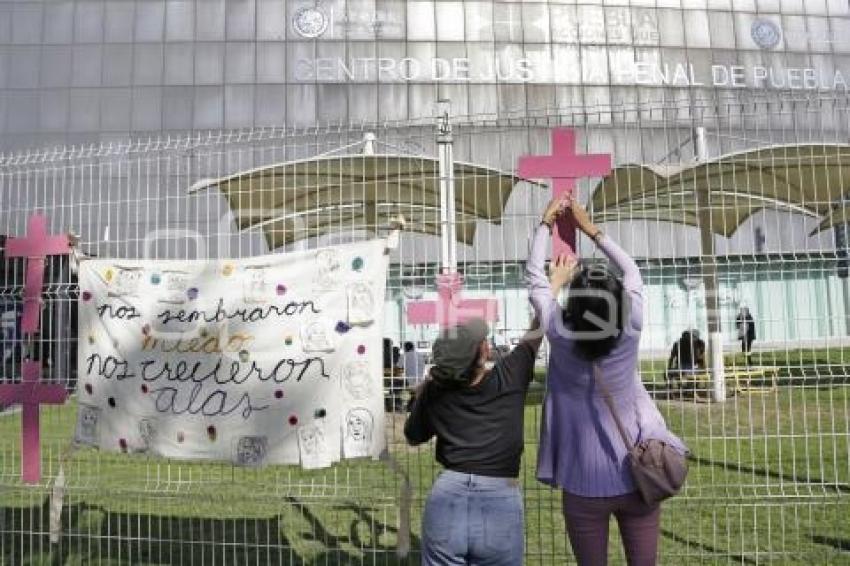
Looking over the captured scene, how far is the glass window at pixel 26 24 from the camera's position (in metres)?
26.2

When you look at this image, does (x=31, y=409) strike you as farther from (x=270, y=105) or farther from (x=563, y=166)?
(x=270, y=105)

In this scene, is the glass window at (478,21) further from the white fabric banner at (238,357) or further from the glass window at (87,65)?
the white fabric banner at (238,357)

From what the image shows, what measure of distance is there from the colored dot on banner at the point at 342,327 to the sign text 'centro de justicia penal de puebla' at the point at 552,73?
75.2 ft

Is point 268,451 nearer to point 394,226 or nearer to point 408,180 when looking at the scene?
point 394,226

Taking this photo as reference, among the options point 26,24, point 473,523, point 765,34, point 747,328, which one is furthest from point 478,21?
point 473,523

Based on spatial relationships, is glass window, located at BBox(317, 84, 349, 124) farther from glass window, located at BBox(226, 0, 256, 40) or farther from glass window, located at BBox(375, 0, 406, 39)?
glass window, located at BBox(226, 0, 256, 40)

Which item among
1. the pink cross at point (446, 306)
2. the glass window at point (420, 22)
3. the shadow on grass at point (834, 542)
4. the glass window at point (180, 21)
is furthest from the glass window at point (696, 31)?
the pink cross at point (446, 306)

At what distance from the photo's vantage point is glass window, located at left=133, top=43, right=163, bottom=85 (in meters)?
25.9

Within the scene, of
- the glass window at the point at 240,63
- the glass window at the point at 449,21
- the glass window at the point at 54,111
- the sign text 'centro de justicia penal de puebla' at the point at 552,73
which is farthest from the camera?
the glass window at the point at 449,21

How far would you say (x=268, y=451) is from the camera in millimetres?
4371

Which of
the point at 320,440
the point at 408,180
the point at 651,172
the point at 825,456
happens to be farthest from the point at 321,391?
the point at 825,456

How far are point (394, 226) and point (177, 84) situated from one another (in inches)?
949

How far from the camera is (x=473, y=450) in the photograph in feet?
9.46

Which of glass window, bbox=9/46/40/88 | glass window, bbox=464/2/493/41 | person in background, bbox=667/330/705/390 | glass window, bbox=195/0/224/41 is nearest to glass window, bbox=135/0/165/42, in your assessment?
glass window, bbox=195/0/224/41
